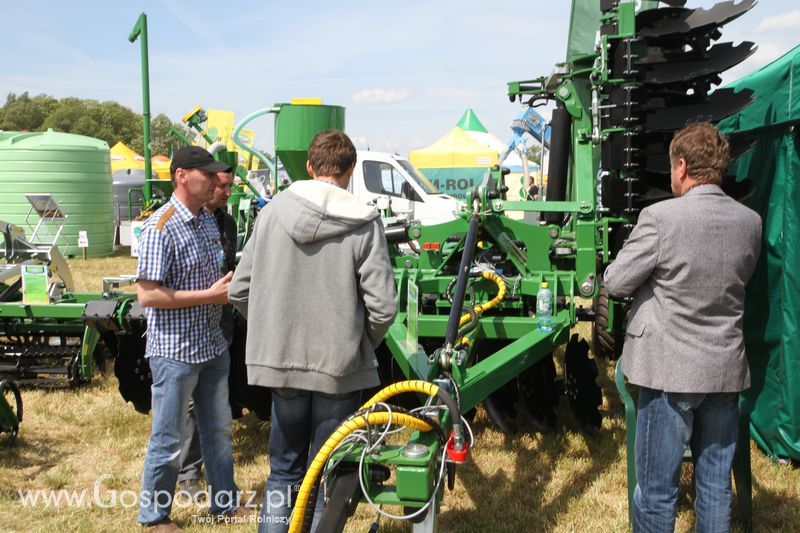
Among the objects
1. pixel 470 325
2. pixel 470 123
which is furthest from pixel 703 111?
pixel 470 123

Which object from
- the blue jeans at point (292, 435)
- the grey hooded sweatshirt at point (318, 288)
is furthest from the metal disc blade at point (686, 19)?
the blue jeans at point (292, 435)

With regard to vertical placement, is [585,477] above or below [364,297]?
below

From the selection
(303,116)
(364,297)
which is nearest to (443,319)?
(364,297)

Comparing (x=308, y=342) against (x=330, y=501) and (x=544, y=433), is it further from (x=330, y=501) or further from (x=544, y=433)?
(x=544, y=433)

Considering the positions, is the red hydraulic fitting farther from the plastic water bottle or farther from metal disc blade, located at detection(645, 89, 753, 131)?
metal disc blade, located at detection(645, 89, 753, 131)

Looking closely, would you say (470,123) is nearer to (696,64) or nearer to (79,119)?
(696,64)

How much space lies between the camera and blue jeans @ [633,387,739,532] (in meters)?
2.58

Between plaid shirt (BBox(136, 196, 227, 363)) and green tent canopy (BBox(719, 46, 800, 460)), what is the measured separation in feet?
9.30

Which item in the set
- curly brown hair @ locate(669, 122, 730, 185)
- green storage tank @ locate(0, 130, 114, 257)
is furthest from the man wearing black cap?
green storage tank @ locate(0, 130, 114, 257)

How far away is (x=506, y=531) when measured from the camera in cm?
354

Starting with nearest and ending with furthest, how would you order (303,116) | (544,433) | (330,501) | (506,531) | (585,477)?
(330,501), (506,531), (585,477), (544,433), (303,116)

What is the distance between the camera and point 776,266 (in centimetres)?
416

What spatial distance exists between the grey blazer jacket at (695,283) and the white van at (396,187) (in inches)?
375

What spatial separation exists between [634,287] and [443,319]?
78.2 inches
